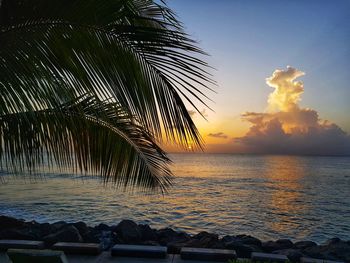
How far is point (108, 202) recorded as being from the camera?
28234 millimetres

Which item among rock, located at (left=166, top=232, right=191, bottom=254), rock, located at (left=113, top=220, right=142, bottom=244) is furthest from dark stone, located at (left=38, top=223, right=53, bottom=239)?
rock, located at (left=166, top=232, right=191, bottom=254)

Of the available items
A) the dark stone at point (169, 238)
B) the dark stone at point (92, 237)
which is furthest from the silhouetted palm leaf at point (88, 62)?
the dark stone at point (169, 238)

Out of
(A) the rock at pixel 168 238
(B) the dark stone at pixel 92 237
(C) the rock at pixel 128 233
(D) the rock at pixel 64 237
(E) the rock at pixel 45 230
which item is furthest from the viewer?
(A) the rock at pixel 168 238

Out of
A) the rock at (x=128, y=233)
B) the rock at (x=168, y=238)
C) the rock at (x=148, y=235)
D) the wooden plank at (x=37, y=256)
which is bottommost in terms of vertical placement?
the rock at (x=168, y=238)

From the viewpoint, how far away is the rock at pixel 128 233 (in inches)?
423

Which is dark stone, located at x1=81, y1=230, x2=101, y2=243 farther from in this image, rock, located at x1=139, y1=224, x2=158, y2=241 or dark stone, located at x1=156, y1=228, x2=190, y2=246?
dark stone, located at x1=156, y1=228, x2=190, y2=246

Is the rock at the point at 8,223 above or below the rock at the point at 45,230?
above

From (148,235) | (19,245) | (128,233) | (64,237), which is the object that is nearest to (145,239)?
(148,235)

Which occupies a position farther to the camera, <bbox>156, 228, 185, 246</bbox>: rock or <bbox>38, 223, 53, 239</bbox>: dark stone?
<bbox>156, 228, 185, 246</bbox>: rock

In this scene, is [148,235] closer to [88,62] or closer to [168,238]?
[168,238]

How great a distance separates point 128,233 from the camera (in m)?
10.9

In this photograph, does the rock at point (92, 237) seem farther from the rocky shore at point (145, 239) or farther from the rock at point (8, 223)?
the rock at point (8, 223)

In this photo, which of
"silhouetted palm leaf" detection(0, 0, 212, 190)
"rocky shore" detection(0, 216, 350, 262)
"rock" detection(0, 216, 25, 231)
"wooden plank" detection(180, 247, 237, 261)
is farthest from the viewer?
"rock" detection(0, 216, 25, 231)

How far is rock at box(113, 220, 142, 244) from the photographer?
1075 cm
